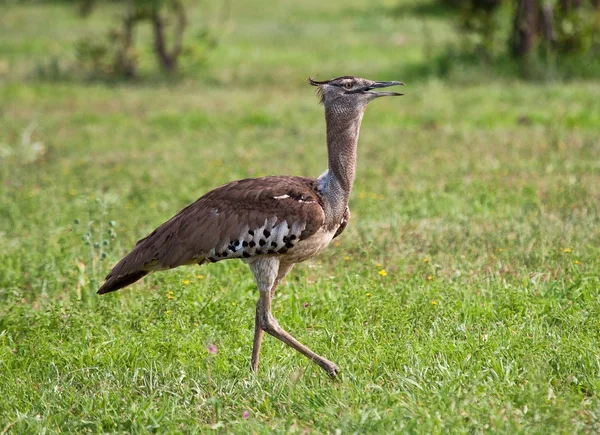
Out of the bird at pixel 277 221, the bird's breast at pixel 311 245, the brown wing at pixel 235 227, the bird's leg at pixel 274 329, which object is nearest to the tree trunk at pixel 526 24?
the bird at pixel 277 221

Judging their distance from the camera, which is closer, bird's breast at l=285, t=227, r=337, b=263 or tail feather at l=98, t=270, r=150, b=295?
bird's breast at l=285, t=227, r=337, b=263

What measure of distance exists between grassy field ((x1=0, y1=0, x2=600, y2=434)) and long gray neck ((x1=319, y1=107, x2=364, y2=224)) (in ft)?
2.73

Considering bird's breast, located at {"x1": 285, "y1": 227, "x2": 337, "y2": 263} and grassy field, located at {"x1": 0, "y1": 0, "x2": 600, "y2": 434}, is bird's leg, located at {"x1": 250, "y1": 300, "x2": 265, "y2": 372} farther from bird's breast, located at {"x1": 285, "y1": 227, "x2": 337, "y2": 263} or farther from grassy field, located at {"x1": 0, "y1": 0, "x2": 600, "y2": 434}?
bird's breast, located at {"x1": 285, "y1": 227, "x2": 337, "y2": 263}

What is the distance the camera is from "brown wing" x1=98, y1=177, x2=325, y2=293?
4.64 meters

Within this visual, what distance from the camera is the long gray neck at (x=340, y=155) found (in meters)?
4.77

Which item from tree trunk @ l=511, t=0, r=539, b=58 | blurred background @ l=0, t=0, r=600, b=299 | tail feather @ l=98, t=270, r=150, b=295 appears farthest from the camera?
tree trunk @ l=511, t=0, r=539, b=58

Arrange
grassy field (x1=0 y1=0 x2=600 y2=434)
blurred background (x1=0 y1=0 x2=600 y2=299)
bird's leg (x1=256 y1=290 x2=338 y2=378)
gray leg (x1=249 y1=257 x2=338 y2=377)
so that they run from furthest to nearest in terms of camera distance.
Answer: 1. blurred background (x1=0 y1=0 x2=600 y2=299)
2. gray leg (x1=249 y1=257 x2=338 y2=377)
3. bird's leg (x1=256 y1=290 x2=338 y2=378)
4. grassy field (x1=0 y1=0 x2=600 y2=434)

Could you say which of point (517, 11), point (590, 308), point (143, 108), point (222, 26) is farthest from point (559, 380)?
point (222, 26)

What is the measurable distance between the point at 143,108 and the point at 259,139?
10.2 ft

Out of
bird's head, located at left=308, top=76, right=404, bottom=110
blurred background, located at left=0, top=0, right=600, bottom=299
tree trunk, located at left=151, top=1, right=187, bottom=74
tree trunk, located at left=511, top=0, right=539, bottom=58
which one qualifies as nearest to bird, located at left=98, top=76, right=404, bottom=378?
bird's head, located at left=308, top=76, right=404, bottom=110

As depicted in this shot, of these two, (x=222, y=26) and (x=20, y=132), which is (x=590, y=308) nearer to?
(x=20, y=132)

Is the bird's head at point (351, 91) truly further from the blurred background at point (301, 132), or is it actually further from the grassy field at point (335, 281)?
the blurred background at point (301, 132)

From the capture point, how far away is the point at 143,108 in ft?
46.6

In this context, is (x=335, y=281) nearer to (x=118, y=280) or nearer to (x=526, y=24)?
(x=118, y=280)
